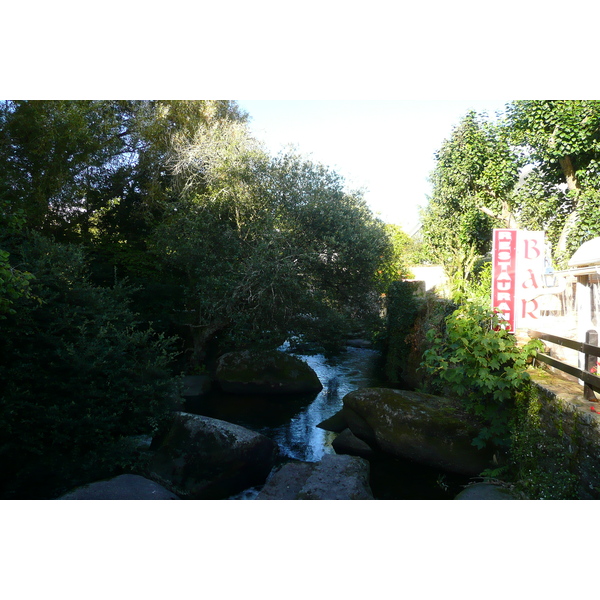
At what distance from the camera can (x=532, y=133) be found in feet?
35.1

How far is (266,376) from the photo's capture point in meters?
11.1

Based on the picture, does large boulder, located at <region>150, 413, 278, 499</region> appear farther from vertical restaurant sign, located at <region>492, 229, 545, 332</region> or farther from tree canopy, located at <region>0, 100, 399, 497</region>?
vertical restaurant sign, located at <region>492, 229, 545, 332</region>

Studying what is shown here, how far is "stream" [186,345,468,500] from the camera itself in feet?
20.3

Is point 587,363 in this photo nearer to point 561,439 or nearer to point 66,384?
point 561,439

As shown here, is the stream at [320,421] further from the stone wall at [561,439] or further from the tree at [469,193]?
the tree at [469,193]

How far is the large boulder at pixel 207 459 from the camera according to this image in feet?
20.0

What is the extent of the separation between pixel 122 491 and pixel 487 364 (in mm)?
4502

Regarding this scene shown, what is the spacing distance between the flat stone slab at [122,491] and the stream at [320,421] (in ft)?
3.88

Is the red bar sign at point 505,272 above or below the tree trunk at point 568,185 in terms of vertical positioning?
below

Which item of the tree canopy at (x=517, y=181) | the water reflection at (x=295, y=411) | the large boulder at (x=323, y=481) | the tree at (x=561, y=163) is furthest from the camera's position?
the tree canopy at (x=517, y=181)

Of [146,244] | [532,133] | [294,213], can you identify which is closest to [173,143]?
[146,244]

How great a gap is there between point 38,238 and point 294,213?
5.49 metres

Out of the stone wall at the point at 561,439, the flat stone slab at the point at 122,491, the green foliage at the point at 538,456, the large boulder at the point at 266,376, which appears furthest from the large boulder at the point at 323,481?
the large boulder at the point at 266,376

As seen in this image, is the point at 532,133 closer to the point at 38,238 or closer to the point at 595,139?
the point at 595,139
